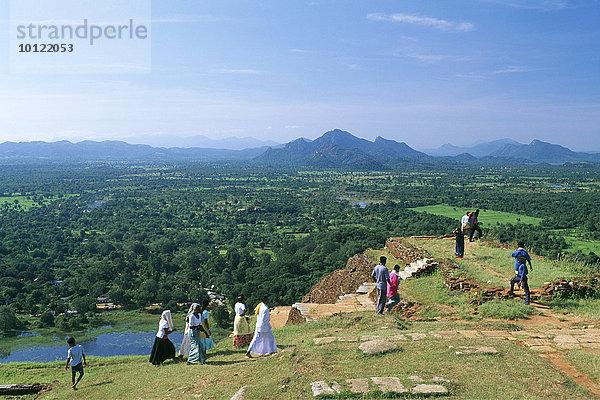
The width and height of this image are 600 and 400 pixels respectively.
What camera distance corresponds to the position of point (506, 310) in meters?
10.4

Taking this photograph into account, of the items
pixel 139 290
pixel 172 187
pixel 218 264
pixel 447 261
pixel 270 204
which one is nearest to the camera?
pixel 447 261

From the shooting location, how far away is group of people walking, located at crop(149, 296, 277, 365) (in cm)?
908

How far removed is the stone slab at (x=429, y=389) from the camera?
605 centimetres

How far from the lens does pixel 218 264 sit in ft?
158

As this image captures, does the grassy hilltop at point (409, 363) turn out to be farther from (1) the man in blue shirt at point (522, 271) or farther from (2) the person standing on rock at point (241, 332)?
(1) the man in blue shirt at point (522, 271)

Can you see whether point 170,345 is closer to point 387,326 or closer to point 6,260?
point 387,326

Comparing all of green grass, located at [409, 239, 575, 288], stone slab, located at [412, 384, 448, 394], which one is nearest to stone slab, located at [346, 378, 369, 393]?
stone slab, located at [412, 384, 448, 394]

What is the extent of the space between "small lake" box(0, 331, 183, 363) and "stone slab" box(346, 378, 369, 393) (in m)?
25.1

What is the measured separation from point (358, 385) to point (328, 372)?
0.70 metres

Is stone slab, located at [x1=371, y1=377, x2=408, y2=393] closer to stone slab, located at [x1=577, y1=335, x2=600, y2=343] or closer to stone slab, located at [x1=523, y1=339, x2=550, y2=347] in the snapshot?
stone slab, located at [x1=523, y1=339, x2=550, y2=347]

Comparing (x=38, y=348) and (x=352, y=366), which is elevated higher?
(x=352, y=366)

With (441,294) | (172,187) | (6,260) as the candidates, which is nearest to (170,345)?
(441,294)

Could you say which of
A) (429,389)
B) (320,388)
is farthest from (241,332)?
(429,389)

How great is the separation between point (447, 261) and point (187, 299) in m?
31.3
